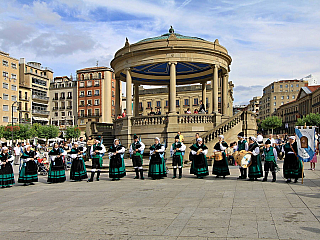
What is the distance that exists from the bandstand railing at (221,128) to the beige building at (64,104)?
77240 mm

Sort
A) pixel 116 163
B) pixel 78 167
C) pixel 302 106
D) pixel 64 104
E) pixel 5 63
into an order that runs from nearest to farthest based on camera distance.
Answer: pixel 116 163
pixel 78 167
pixel 5 63
pixel 64 104
pixel 302 106

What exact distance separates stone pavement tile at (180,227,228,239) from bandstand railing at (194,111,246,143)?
13875mm

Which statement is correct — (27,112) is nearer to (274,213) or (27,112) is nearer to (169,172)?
(169,172)

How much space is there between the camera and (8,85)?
77938 millimetres

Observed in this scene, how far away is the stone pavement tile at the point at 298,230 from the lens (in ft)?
19.0

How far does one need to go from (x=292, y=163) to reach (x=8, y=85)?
3089 inches

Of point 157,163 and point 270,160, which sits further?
point 157,163

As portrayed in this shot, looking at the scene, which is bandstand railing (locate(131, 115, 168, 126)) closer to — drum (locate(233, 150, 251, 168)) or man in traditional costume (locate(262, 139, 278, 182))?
drum (locate(233, 150, 251, 168))

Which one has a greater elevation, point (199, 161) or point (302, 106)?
point (302, 106)

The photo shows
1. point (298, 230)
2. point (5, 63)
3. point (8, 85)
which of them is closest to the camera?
point (298, 230)

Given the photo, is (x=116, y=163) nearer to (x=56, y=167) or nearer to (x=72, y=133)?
(x=56, y=167)

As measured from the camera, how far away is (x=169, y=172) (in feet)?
57.0

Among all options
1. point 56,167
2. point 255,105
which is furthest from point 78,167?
point 255,105

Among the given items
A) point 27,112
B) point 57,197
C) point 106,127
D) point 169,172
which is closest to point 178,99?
point 27,112
